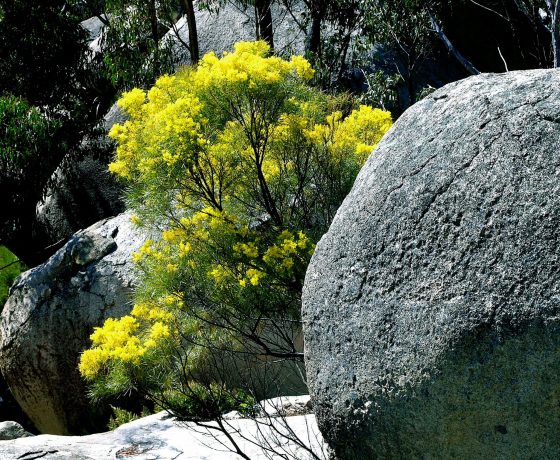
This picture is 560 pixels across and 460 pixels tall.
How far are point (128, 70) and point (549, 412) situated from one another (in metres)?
11.0

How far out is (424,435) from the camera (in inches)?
162

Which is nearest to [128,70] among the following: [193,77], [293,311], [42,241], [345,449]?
[42,241]

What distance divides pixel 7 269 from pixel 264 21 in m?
5.69

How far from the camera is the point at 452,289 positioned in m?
4.04

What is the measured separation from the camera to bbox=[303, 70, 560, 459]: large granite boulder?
388 centimetres

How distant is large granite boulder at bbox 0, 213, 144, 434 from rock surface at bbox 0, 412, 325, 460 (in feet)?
13.7

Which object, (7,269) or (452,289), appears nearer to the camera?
(452,289)

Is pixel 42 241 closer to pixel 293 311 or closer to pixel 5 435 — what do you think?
pixel 5 435

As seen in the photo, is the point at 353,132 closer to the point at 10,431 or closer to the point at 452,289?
the point at 10,431

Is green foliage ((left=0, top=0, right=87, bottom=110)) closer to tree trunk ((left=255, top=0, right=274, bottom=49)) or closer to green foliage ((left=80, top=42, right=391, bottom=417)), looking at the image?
tree trunk ((left=255, top=0, right=274, bottom=49))

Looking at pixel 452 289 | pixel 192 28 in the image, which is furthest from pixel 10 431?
pixel 192 28

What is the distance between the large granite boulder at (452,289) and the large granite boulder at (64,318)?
6.68m

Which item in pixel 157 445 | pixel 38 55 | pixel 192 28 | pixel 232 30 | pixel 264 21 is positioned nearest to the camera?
pixel 157 445

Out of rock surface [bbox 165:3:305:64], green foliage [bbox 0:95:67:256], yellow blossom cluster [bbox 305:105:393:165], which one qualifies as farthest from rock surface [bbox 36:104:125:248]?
yellow blossom cluster [bbox 305:105:393:165]
